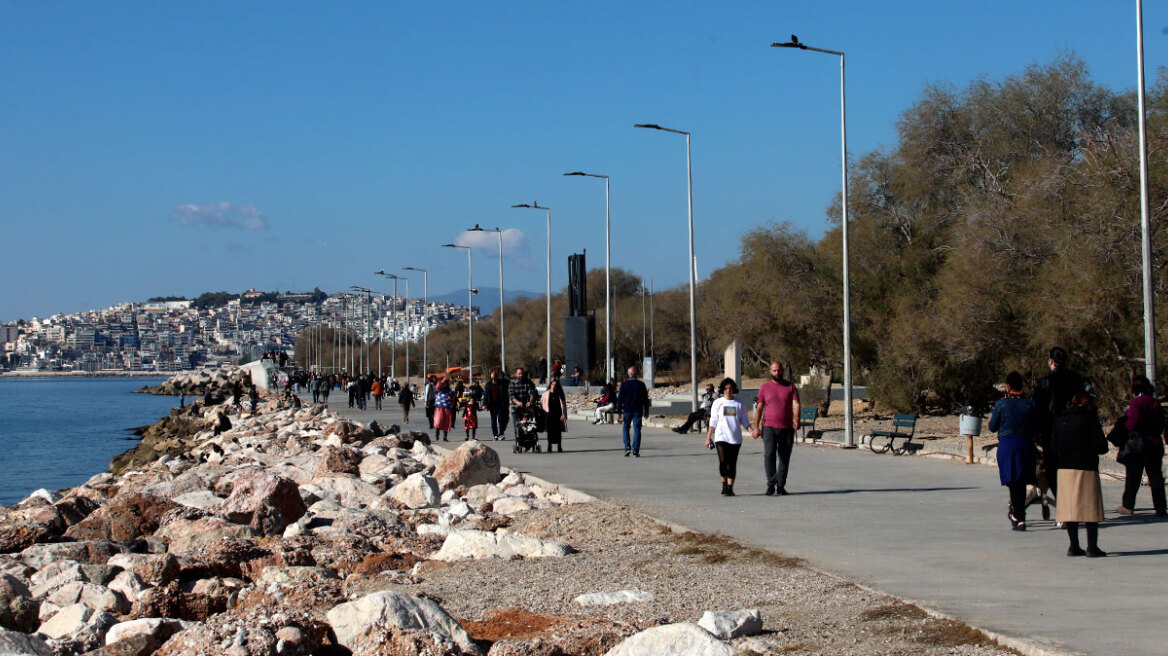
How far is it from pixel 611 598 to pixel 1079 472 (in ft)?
14.4

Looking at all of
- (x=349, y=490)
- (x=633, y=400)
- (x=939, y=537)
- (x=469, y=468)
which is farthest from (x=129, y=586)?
(x=633, y=400)

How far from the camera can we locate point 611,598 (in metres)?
8.84

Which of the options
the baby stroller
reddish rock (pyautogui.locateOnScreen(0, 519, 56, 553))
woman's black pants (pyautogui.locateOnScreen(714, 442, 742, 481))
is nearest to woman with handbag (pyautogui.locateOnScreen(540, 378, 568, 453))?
the baby stroller

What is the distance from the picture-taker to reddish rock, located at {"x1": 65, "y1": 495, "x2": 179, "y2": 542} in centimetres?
1521

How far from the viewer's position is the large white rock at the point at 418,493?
17.0 m

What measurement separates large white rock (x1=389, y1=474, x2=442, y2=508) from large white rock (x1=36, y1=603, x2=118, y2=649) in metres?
7.82

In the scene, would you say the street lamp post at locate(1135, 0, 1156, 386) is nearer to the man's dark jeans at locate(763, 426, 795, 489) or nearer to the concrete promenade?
the concrete promenade

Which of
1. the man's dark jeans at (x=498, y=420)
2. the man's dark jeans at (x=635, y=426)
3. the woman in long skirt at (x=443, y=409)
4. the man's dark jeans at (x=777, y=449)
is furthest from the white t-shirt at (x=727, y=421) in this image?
the woman in long skirt at (x=443, y=409)

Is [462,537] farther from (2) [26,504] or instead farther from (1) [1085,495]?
(2) [26,504]

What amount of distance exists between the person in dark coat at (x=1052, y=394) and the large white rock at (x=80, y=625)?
840 cm

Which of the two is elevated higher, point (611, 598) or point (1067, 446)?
point (1067, 446)

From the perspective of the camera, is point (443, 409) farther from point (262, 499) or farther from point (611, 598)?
point (611, 598)

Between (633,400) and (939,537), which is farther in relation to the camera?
(633,400)

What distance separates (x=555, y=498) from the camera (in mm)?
16781
